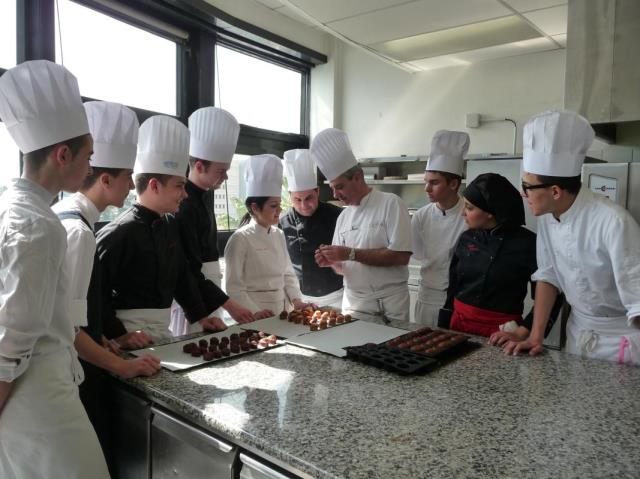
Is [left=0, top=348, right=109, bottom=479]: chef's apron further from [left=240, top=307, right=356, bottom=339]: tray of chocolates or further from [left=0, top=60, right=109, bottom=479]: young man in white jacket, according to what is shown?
[left=240, top=307, right=356, bottom=339]: tray of chocolates

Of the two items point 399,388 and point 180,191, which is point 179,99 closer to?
point 180,191

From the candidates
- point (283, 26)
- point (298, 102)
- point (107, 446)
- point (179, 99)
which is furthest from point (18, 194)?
point (298, 102)

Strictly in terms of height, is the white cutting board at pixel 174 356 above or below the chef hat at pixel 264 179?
below

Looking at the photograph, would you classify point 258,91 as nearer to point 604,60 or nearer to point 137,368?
point 604,60

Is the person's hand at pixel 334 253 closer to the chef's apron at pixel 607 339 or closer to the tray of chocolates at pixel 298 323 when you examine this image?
the tray of chocolates at pixel 298 323

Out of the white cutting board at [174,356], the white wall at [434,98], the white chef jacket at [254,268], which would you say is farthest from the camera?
the white wall at [434,98]

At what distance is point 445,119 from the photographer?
4062 millimetres

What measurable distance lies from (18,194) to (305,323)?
1.02 metres

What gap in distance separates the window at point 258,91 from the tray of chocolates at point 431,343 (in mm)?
2826

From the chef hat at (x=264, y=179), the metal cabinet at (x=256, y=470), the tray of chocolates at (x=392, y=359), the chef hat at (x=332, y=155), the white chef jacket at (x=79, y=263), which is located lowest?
the metal cabinet at (x=256, y=470)

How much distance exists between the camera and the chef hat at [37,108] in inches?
39.9

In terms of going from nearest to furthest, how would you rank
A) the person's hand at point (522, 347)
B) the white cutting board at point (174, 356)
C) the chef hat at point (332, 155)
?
the white cutting board at point (174, 356) → the person's hand at point (522, 347) → the chef hat at point (332, 155)

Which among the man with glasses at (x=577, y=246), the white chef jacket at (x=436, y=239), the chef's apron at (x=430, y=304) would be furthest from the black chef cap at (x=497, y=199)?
the chef's apron at (x=430, y=304)

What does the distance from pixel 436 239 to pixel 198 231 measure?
1.12 metres
